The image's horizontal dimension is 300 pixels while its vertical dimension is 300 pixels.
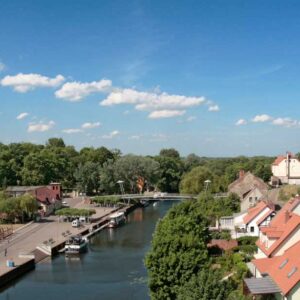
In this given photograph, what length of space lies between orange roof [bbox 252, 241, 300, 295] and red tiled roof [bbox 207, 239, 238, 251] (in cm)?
1239

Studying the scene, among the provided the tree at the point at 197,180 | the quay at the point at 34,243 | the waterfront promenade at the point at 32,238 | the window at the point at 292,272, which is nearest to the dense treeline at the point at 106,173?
the tree at the point at 197,180

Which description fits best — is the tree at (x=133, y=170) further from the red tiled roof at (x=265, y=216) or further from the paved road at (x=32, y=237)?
the red tiled roof at (x=265, y=216)

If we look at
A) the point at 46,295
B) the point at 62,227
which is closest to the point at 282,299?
the point at 46,295

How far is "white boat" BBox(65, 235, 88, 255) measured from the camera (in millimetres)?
48562

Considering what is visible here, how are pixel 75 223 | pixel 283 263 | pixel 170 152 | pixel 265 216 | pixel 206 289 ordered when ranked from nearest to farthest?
pixel 206 289 → pixel 283 263 → pixel 265 216 → pixel 75 223 → pixel 170 152

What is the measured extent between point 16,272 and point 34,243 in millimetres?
11004

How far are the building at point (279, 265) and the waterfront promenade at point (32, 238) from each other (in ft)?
68.4

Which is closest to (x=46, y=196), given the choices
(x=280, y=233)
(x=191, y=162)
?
(x=280, y=233)

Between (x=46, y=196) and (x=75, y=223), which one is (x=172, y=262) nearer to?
(x=75, y=223)

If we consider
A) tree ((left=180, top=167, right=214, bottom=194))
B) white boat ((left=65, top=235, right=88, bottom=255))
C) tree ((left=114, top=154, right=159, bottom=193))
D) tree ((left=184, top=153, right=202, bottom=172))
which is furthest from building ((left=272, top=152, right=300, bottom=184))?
white boat ((left=65, top=235, right=88, bottom=255))

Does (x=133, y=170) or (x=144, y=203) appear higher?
(x=133, y=170)

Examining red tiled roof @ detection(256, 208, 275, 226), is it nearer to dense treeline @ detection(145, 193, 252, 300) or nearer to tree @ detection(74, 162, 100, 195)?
dense treeline @ detection(145, 193, 252, 300)

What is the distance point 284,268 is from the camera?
25.2m

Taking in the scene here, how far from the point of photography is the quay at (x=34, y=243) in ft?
131
